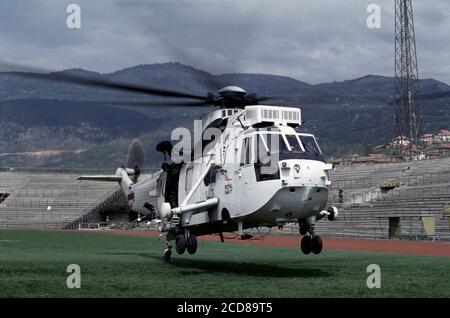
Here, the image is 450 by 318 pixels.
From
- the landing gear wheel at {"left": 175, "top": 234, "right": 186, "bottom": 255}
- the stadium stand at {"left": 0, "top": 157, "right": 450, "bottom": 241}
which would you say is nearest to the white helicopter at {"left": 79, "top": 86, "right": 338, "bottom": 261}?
the landing gear wheel at {"left": 175, "top": 234, "right": 186, "bottom": 255}

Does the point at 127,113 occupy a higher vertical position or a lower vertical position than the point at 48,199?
higher

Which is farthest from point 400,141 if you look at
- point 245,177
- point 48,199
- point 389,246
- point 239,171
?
point 245,177

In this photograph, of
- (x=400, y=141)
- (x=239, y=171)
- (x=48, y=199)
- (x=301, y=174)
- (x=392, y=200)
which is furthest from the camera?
(x=400, y=141)

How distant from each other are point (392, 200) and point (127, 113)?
2309cm

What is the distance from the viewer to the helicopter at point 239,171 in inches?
567

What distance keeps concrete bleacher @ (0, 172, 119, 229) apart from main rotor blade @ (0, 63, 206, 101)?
204 ft

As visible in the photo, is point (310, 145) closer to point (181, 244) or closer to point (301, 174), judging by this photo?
point (301, 174)

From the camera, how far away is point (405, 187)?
192 ft

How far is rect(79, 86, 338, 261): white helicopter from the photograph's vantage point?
14.4m

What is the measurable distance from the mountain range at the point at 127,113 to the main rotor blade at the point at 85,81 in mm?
156

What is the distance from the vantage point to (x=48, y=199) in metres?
85.1

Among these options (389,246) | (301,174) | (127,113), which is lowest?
(389,246)

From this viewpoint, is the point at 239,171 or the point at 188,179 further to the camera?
the point at 188,179
